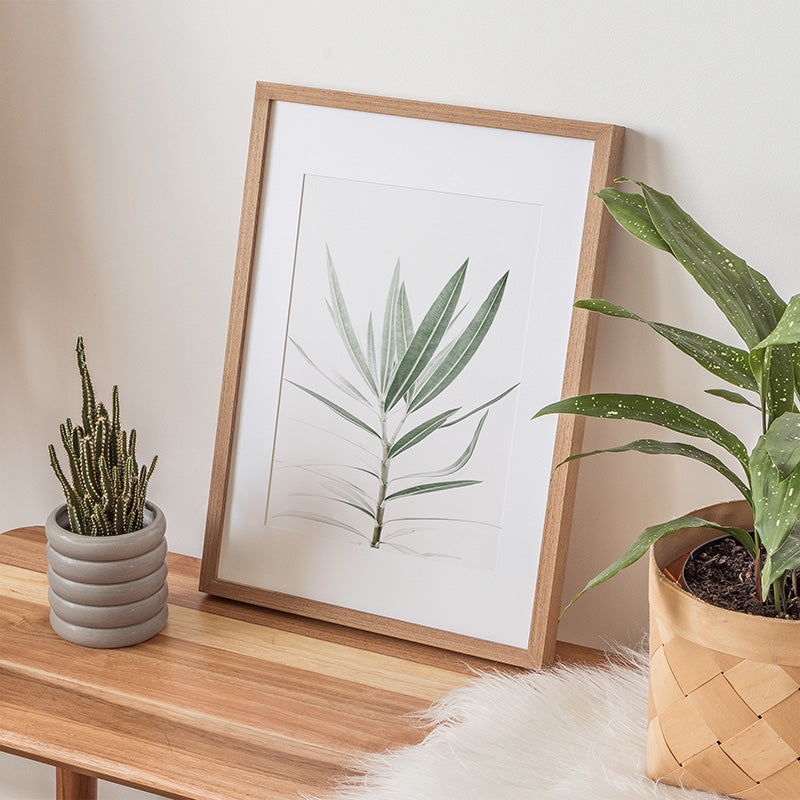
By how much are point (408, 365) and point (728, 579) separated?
1.30ft

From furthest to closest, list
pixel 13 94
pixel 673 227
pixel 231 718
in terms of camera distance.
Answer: pixel 13 94 < pixel 231 718 < pixel 673 227

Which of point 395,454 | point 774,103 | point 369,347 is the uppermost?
point 774,103

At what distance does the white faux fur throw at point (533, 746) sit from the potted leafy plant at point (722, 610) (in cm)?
5

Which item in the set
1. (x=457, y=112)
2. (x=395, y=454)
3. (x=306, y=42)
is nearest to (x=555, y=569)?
(x=395, y=454)

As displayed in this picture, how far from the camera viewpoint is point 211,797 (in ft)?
2.57

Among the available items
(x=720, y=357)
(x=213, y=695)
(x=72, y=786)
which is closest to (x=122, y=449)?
(x=213, y=695)

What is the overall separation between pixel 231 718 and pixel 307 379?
1.20 feet

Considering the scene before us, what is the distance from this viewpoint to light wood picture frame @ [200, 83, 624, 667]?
3.17 ft

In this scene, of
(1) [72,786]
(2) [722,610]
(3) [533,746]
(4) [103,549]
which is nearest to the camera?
(2) [722,610]

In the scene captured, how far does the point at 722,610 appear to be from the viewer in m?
0.71

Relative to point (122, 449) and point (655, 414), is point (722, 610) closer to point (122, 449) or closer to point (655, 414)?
point (655, 414)

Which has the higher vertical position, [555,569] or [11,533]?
[555,569]

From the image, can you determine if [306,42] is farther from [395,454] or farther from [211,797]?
[211,797]

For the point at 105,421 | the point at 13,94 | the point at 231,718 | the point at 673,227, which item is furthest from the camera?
the point at 13,94
